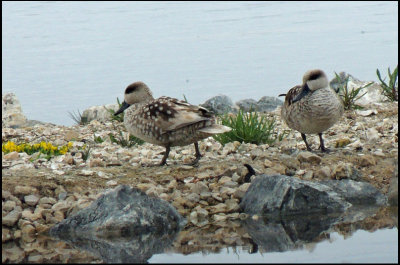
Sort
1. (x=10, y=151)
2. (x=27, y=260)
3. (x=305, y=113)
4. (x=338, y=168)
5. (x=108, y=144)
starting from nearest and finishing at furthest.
A: 1. (x=27, y=260)
2. (x=338, y=168)
3. (x=305, y=113)
4. (x=10, y=151)
5. (x=108, y=144)

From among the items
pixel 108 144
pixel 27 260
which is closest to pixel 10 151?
pixel 108 144

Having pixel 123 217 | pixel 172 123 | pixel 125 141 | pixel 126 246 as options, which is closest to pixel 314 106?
pixel 172 123

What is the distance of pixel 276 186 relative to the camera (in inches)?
310

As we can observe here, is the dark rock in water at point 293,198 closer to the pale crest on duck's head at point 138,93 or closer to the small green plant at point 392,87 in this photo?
the pale crest on duck's head at point 138,93

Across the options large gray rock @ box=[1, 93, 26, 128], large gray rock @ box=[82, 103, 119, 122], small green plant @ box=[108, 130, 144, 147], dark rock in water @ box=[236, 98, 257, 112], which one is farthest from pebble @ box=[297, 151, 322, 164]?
large gray rock @ box=[1, 93, 26, 128]

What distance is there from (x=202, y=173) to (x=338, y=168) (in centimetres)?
140

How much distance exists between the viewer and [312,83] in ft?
31.6

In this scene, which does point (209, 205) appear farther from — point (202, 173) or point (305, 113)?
point (305, 113)

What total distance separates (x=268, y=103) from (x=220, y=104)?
2.85ft

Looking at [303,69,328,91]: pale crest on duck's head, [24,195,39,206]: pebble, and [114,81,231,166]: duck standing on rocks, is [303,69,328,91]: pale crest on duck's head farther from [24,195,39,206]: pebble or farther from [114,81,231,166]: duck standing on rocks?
[24,195,39,206]: pebble

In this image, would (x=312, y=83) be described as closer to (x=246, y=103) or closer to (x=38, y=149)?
(x=38, y=149)

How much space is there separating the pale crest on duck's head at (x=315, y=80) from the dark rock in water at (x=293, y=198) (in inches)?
73.1

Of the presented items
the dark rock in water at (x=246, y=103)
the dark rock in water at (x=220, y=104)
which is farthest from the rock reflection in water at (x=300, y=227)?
the dark rock in water at (x=246, y=103)

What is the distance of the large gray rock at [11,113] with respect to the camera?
13.4 m
